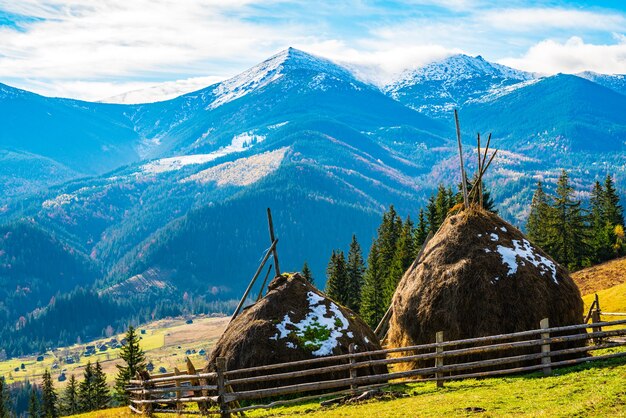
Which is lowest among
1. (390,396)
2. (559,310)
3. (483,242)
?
(390,396)

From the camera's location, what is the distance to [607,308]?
44906mm

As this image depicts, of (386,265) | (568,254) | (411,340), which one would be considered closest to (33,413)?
(386,265)

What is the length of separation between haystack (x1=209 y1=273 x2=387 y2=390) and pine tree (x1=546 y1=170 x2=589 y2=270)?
53.2 meters

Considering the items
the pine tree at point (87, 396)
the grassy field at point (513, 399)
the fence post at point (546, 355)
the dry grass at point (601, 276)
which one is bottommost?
the pine tree at point (87, 396)

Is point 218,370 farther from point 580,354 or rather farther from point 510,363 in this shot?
point 580,354

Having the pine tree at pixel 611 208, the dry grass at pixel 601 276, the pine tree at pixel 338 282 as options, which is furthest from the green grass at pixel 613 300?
the pine tree at pixel 611 208

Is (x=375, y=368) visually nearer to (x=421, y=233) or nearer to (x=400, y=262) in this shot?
(x=400, y=262)

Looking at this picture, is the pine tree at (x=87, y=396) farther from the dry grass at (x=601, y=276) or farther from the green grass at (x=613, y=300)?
the dry grass at (x=601, y=276)

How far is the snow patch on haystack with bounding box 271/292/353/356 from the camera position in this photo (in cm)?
2698

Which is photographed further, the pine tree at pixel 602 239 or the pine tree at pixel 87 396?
the pine tree at pixel 602 239

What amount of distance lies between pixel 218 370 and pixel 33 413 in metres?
Result: 61.5

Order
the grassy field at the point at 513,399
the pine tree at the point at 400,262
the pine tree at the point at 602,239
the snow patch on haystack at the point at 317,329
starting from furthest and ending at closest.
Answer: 1. the pine tree at the point at 602,239
2. the pine tree at the point at 400,262
3. the snow patch on haystack at the point at 317,329
4. the grassy field at the point at 513,399

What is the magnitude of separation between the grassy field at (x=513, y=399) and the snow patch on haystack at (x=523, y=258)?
18.0 ft

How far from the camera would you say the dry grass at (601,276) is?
5725 cm
